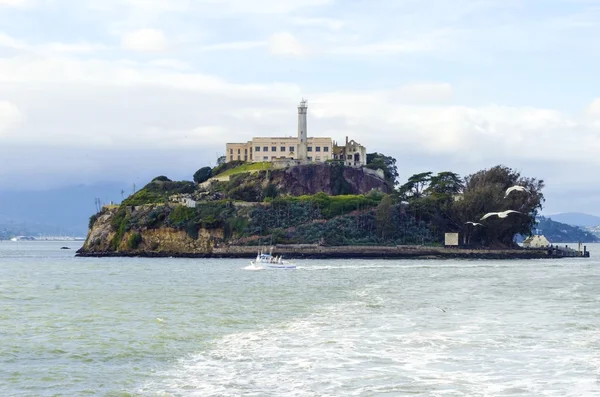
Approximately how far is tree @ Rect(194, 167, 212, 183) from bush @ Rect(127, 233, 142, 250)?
38.4 m

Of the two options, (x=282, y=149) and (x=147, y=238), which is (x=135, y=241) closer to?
(x=147, y=238)

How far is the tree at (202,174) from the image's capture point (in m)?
187

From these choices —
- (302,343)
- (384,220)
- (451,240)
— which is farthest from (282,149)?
(302,343)

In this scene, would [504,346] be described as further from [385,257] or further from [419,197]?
[419,197]

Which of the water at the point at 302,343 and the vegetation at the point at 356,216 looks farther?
the vegetation at the point at 356,216

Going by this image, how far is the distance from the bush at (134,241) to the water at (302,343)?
91.7 meters

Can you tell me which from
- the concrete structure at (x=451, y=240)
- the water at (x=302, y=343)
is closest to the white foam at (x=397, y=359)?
the water at (x=302, y=343)

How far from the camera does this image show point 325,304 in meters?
48.4

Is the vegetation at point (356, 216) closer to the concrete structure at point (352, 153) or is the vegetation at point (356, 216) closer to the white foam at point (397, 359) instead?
the concrete structure at point (352, 153)

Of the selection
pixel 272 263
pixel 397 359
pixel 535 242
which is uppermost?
pixel 535 242

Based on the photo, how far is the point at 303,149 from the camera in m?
172

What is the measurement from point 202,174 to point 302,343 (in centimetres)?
15811

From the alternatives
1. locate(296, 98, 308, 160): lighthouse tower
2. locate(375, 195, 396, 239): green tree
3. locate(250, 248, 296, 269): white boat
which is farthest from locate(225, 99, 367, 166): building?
locate(250, 248, 296, 269): white boat

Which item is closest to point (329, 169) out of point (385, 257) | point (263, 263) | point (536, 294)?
point (385, 257)
